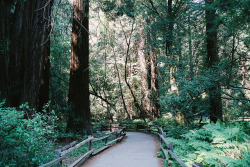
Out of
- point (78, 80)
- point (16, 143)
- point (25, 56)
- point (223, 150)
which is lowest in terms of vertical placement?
point (223, 150)

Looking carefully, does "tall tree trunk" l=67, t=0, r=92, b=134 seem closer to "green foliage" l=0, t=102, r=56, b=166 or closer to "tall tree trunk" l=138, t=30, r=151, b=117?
"green foliage" l=0, t=102, r=56, b=166

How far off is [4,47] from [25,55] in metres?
0.96

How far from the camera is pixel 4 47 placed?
7266 millimetres

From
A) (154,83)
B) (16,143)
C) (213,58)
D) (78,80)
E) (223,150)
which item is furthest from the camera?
(154,83)

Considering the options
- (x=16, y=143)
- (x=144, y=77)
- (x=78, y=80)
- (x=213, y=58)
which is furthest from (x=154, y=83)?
(x=16, y=143)

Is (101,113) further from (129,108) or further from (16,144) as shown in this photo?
(16,144)

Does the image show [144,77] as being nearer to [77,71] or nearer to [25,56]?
[77,71]

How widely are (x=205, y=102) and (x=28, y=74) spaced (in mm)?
9113

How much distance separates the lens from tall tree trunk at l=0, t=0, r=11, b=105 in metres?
7.18

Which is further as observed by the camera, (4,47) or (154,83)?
(154,83)

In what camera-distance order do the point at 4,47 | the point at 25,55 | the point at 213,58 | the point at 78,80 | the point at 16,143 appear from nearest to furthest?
the point at 16,143
the point at 4,47
the point at 25,55
the point at 213,58
the point at 78,80

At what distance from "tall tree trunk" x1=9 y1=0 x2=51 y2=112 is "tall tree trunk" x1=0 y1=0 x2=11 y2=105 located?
472 mm

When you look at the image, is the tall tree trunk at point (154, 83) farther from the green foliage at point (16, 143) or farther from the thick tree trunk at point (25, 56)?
the green foliage at point (16, 143)

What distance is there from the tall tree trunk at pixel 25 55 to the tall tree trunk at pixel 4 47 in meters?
0.47
